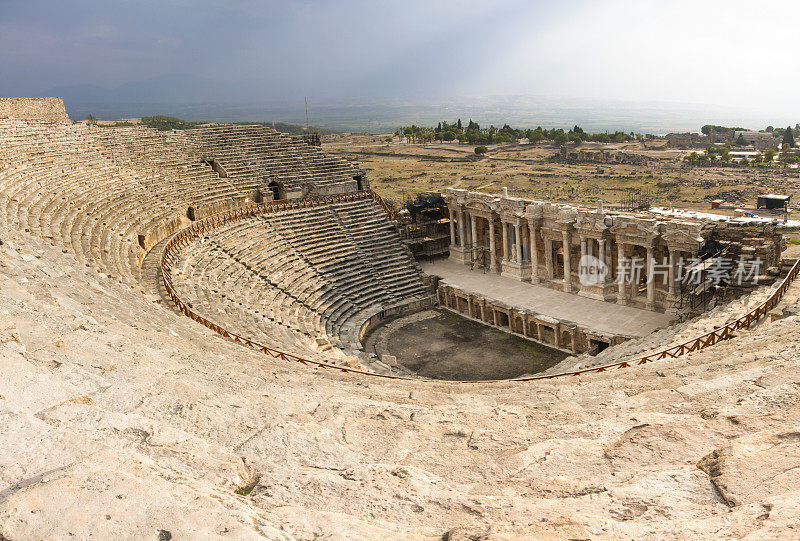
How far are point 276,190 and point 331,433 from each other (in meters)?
30.9

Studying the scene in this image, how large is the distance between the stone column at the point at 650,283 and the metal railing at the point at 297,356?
5755mm

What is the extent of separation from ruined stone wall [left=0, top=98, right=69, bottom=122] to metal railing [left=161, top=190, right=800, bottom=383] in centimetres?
1395

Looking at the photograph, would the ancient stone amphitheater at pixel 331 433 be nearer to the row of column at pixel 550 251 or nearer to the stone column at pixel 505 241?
the row of column at pixel 550 251

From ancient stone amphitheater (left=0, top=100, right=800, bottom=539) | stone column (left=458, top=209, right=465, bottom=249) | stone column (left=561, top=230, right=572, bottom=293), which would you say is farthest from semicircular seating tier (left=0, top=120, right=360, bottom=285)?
stone column (left=561, top=230, right=572, bottom=293)

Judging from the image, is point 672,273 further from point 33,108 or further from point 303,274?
point 33,108

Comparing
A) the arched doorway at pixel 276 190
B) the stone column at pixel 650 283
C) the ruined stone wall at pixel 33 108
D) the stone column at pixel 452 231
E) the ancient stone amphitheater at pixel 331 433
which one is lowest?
the stone column at pixel 650 283

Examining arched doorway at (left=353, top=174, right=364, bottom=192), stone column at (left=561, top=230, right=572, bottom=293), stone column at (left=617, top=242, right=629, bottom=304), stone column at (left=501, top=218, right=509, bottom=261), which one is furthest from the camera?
arched doorway at (left=353, top=174, right=364, bottom=192)

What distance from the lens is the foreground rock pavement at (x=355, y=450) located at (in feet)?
16.5

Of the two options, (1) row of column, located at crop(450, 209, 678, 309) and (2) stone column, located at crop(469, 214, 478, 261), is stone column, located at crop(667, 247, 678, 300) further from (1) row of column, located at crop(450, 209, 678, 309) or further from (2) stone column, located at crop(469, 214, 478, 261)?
(2) stone column, located at crop(469, 214, 478, 261)

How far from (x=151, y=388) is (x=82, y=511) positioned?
3709 millimetres

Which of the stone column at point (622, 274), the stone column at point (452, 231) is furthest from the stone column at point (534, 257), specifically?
the stone column at point (452, 231)

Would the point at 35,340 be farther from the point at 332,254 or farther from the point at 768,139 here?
the point at 768,139

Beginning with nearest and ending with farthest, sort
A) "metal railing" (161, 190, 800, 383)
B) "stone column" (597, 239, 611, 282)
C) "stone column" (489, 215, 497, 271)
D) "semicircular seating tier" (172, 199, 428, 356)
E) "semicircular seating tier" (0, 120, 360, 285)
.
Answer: "metal railing" (161, 190, 800, 383) < "semicircular seating tier" (0, 120, 360, 285) < "semicircular seating tier" (172, 199, 428, 356) < "stone column" (597, 239, 611, 282) < "stone column" (489, 215, 497, 271)

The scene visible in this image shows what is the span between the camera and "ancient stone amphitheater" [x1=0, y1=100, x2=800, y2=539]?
201 inches
